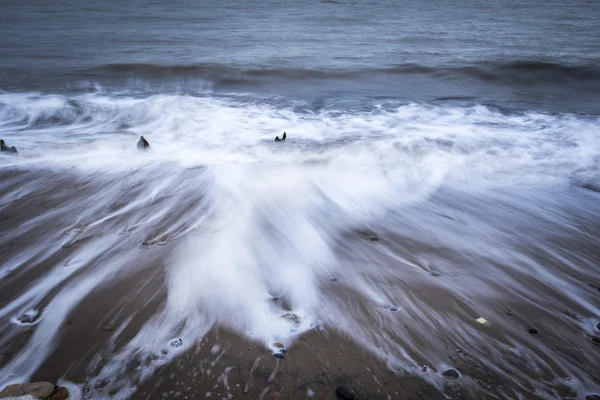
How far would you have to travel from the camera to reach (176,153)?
528 centimetres

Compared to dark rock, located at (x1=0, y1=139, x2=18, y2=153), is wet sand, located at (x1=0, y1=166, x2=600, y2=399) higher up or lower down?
higher up

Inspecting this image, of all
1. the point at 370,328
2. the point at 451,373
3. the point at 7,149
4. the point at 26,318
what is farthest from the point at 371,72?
the point at 26,318

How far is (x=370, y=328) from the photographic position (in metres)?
2.39

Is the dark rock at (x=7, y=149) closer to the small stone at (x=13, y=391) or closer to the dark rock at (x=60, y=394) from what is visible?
the small stone at (x=13, y=391)

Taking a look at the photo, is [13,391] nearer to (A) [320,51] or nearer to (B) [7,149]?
(B) [7,149]

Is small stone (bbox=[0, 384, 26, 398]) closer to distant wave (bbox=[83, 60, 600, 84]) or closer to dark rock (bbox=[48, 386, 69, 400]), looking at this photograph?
dark rock (bbox=[48, 386, 69, 400])

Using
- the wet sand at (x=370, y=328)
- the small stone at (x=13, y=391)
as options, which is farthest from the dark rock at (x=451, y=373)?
the small stone at (x=13, y=391)

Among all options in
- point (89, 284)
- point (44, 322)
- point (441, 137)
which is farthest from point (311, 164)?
point (44, 322)

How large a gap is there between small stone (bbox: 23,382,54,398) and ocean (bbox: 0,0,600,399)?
0.06 metres

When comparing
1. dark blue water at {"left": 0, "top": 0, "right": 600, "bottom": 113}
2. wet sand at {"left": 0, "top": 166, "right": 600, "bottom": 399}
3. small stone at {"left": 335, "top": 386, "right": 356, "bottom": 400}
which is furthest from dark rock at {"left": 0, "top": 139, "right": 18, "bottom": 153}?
small stone at {"left": 335, "top": 386, "right": 356, "bottom": 400}

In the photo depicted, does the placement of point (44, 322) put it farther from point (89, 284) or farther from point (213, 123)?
point (213, 123)

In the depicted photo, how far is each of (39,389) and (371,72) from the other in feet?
30.3

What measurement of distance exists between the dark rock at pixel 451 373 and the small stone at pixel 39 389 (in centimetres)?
179

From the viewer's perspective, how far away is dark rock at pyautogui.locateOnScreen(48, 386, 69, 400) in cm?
189
